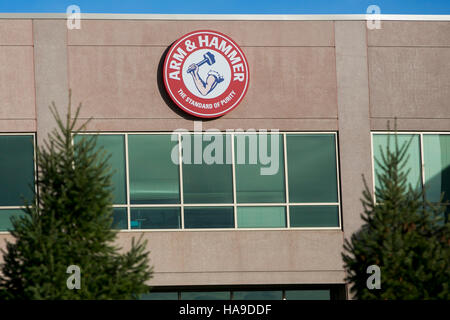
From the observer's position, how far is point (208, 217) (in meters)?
18.2

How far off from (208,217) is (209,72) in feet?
11.8

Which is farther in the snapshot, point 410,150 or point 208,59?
point 410,150

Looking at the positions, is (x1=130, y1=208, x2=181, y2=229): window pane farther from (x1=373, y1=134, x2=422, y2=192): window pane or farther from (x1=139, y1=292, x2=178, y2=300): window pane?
(x1=373, y1=134, x2=422, y2=192): window pane

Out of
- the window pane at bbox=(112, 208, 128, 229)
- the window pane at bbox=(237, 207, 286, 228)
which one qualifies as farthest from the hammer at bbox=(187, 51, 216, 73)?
the window pane at bbox=(112, 208, 128, 229)

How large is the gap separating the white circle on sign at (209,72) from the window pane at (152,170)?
4.55 feet

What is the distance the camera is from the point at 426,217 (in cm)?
1497

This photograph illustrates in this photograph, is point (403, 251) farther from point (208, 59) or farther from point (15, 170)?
point (15, 170)

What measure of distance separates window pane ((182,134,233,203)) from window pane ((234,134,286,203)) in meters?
0.27

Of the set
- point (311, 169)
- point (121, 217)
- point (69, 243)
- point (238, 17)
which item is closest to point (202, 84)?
point (238, 17)

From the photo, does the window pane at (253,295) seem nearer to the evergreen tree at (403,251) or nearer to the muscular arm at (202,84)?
the evergreen tree at (403,251)

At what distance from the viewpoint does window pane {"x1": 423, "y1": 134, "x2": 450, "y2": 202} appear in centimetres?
1880

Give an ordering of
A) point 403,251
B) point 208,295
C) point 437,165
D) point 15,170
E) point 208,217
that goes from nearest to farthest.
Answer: point 403,251, point 15,170, point 208,217, point 208,295, point 437,165
